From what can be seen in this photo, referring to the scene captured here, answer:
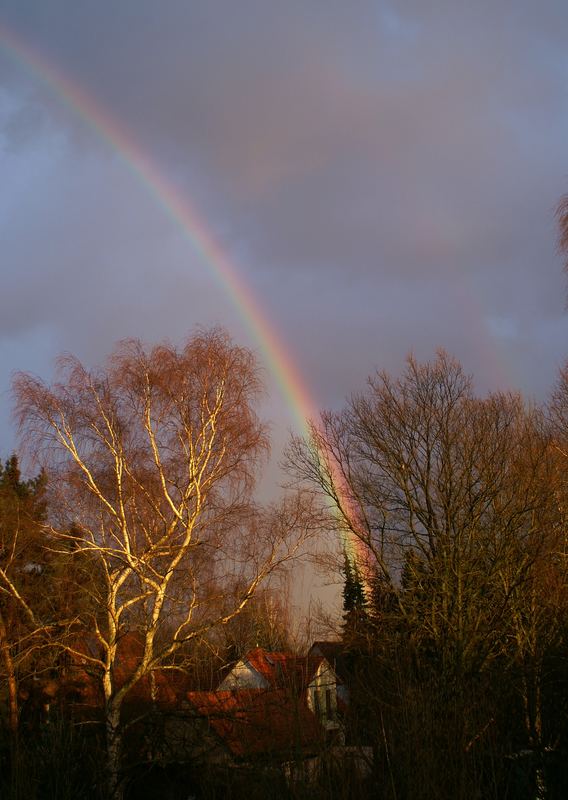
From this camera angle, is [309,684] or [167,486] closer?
[309,684]

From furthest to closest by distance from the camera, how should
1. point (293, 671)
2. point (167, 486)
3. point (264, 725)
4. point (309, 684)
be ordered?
point (167, 486) < point (309, 684) < point (293, 671) < point (264, 725)

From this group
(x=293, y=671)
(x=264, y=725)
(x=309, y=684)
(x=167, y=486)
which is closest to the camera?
(x=264, y=725)

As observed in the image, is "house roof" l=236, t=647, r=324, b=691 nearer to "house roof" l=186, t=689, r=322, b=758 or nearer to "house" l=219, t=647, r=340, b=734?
"house" l=219, t=647, r=340, b=734

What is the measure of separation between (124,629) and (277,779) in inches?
436

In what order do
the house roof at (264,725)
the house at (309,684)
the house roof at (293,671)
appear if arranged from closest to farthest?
the house roof at (264,725) < the house at (309,684) < the house roof at (293,671)

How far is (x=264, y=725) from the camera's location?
26.4 feet

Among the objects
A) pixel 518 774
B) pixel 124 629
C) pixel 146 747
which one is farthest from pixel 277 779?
pixel 124 629

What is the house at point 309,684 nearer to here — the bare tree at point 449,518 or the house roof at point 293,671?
the house roof at point 293,671

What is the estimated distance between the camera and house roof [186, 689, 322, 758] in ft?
22.9

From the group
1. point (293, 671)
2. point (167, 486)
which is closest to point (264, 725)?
point (293, 671)

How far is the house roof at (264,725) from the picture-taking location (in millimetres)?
6965

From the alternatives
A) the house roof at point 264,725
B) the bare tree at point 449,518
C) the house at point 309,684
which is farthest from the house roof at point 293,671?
the bare tree at point 449,518

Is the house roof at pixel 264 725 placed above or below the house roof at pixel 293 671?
below

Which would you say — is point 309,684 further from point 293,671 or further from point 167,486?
point 167,486
